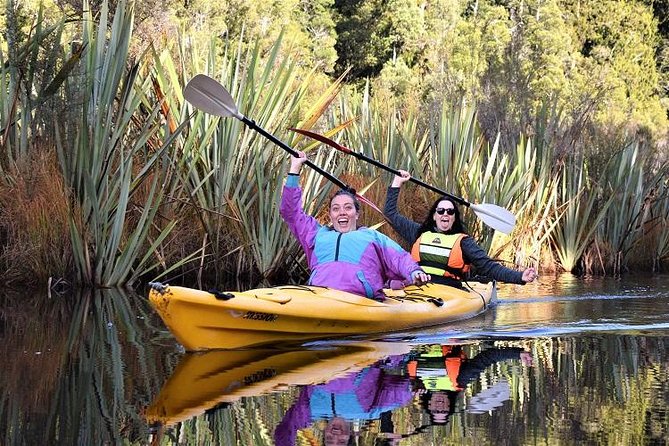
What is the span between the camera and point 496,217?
11227 mm

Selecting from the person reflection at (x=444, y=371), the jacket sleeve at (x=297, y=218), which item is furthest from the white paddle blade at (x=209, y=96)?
the person reflection at (x=444, y=371)

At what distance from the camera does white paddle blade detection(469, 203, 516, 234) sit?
36.5 ft

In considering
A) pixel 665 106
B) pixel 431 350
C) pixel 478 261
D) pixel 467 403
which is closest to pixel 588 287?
pixel 478 261

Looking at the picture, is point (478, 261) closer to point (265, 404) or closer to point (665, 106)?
point (265, 404)

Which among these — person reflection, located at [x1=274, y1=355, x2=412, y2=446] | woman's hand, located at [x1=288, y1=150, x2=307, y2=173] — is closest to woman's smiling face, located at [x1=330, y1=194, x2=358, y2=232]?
woman's hand, located at [x1=288, y1=150, x2=307, y2=173]

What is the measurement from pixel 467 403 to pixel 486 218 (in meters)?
6.58

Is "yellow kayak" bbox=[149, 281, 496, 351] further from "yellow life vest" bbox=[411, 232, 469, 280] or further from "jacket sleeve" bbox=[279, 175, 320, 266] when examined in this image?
"yellow life vest" bbox=[411, 232, 469, 280]

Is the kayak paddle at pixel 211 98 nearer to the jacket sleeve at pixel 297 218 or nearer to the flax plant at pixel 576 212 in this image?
the jacket sleeve at pixel 297 218

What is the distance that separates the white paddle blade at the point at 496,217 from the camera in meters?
11.1

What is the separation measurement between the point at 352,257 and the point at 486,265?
78.5 inches

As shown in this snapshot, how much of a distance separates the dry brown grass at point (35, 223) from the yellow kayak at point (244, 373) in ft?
11.0

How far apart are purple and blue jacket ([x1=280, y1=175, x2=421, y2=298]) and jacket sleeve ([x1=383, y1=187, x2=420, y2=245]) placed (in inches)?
85.5

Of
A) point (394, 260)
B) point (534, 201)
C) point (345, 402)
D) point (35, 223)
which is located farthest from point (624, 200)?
point (345, 402)

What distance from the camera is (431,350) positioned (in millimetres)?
6895
